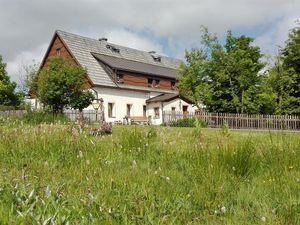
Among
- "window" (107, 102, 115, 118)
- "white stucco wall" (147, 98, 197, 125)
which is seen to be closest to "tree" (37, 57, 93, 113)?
"window" (107, 102, 115, 118)

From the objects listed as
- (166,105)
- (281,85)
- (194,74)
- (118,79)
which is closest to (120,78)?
(118,79)

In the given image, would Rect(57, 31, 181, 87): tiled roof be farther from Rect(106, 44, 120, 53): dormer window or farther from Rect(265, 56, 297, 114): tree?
Rect(265, 56, 297, 114): tree

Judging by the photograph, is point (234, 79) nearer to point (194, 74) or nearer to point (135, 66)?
point (194, 74)

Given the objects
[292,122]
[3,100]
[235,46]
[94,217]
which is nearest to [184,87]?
[235,46]

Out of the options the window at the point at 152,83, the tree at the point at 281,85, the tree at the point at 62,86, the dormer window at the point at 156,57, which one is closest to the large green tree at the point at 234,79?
the tree at the point at 281,85

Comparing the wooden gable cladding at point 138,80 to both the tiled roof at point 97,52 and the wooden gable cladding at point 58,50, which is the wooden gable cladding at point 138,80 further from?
the wooden gable cladding at point 58,50

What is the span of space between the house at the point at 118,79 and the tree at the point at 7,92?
5449 millimetres

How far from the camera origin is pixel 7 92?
167 ft

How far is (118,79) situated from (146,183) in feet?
143

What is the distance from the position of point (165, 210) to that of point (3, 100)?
50997 mm

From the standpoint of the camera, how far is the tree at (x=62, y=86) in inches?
1415

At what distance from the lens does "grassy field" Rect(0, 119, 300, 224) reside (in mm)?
3318

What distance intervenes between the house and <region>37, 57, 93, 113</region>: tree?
605 centimetres

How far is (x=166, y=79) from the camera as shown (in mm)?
54312
